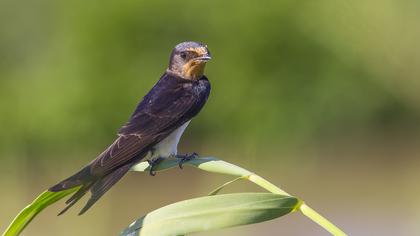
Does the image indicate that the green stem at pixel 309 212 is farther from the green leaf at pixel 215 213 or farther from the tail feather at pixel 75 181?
the tail feather at pixel 75 181

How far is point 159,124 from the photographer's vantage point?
312 cm

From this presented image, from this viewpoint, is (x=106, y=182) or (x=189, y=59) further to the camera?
(x=189, y=59)

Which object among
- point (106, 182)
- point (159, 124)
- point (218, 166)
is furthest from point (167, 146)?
point (218, 166)

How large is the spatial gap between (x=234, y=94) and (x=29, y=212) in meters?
6.62

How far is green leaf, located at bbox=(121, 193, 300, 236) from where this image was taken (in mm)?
1788

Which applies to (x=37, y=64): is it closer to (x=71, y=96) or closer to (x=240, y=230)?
(x=71, y=96)

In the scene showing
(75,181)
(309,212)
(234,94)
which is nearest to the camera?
(309,212)

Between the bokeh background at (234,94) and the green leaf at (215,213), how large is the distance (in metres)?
6.13

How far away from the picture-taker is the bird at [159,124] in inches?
103

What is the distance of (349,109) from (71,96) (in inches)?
103

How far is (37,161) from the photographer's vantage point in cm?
899

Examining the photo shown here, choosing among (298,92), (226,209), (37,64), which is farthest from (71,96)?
(226,209)

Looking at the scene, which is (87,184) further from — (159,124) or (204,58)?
(204,58)

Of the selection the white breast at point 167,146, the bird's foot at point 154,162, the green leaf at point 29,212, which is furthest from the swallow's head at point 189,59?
the green leaf at point 29,212
